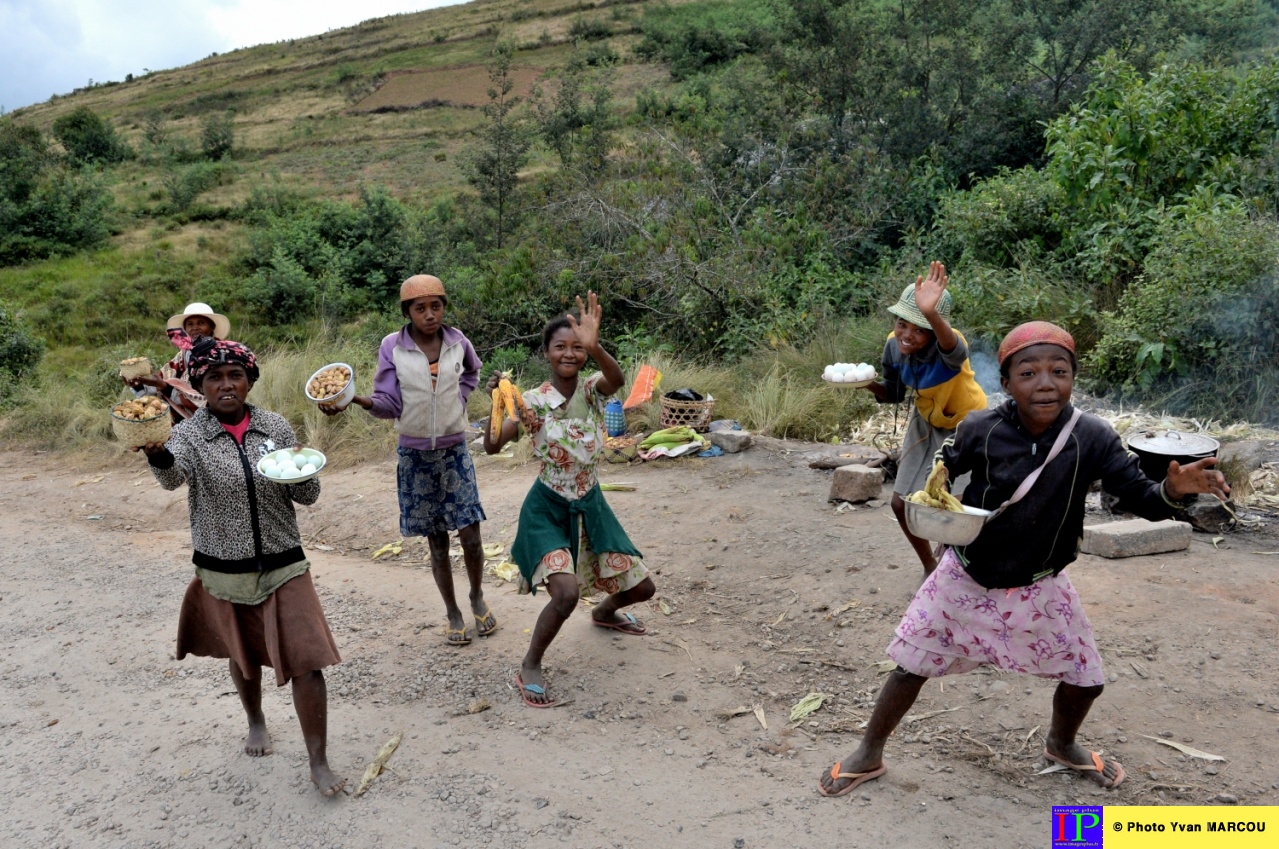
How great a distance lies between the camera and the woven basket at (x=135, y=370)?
4.02m

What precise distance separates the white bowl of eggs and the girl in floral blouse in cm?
89

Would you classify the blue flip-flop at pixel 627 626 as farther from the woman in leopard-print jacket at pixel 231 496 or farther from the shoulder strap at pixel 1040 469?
the shoulder strap at pixel 1040 469

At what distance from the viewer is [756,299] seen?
10.9 metres

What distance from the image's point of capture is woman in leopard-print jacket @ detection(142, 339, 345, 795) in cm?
335

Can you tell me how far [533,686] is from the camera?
423cm

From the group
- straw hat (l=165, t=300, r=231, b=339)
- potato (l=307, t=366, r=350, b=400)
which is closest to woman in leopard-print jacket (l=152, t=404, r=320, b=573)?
potato (l=307, t=366, r=350, b=400)

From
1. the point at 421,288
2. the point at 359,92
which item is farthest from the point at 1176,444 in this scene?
the point at 359,92

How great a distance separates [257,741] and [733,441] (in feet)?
16.1

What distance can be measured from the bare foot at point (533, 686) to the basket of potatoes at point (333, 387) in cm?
146

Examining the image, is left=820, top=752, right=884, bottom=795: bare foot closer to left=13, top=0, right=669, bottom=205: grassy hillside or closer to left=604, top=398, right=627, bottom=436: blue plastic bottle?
left=604, top=398, right=627, bottom=436: blue plastic bottle

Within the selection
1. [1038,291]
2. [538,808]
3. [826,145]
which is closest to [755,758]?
[538,808]

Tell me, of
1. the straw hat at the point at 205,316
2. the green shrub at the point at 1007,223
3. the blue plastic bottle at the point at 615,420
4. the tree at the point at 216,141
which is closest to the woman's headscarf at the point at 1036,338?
the straw hat at the point at 205,316

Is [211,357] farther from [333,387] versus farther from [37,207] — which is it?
[37,207]

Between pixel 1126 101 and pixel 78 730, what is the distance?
33.9 ft
